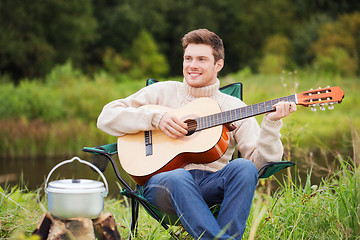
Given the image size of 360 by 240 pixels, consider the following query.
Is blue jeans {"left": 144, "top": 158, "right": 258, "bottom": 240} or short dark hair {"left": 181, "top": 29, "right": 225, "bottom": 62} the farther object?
short dark hair {"left": 181, "top": 29, "right": 225, "bottom": 62}

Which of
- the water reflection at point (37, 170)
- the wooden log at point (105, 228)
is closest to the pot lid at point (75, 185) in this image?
the wooden log at point (105, 228)

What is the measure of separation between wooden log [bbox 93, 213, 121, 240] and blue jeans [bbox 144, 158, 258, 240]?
0.94ft

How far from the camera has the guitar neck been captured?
2291 millimetres

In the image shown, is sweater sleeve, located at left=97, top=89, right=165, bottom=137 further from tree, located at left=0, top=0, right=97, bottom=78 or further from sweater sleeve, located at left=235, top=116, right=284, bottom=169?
tree, located at left=0, top=0, right=97, bottom=78

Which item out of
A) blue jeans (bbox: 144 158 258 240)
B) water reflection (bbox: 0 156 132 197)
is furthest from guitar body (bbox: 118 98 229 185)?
water reflection (bbox: 0 156 132 197)

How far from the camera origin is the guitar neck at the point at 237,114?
229 cm

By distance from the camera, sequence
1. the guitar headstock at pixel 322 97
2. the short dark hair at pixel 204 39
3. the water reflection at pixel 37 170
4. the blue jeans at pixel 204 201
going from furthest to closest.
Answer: the water reflection at pixel 37 170 < the short dark hair at pixel 204 39 < the guitar headstock at pixel 322 97 < the blue jeans at pixel 204 201

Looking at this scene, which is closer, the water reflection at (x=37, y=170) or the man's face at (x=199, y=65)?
the man's face at (x=199, y=65)

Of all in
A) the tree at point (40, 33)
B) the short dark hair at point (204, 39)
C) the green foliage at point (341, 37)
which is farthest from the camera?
the green foliage at point (341, 37)

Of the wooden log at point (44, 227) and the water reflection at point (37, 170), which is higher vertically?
the wooden log at point (44, 227)

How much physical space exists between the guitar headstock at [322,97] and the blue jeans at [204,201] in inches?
14.8

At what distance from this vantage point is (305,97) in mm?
2264

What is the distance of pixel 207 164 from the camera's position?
2.58 m

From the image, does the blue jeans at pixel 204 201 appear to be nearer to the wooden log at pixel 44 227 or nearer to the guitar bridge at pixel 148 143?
the guitar bridge at pixel 148 143
